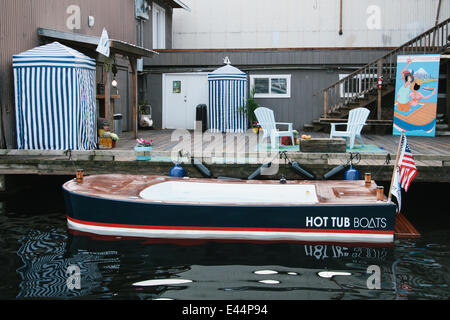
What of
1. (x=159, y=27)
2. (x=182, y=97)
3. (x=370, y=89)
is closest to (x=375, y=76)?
(x=370, y=89)

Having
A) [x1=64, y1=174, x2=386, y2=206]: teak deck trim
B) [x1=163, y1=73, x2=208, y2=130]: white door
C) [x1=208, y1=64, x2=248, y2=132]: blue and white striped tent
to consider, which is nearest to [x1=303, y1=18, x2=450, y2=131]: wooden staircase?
[x1=208, y1=64, x2=248, y2=132]: blue and white striped tent

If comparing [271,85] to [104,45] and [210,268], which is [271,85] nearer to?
[104,45]

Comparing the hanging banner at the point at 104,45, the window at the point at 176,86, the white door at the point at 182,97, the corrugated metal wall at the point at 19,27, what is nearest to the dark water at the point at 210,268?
the corrugated metal wall at the point at 19,27

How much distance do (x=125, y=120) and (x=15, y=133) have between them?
19.1 feet

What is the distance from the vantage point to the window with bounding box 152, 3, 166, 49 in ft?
63.0

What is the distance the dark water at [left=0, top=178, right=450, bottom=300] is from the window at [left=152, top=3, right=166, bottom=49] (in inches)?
493

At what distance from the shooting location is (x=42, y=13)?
462 inches

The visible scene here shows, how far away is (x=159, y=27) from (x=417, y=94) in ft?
33.5

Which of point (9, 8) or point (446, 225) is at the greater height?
point (9, 8)

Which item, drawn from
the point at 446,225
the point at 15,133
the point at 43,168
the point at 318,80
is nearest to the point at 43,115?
the point at 15,133

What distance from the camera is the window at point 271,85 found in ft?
56.6

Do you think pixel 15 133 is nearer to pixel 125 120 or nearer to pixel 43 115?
pixel 43 115

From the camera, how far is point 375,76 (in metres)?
16.3
